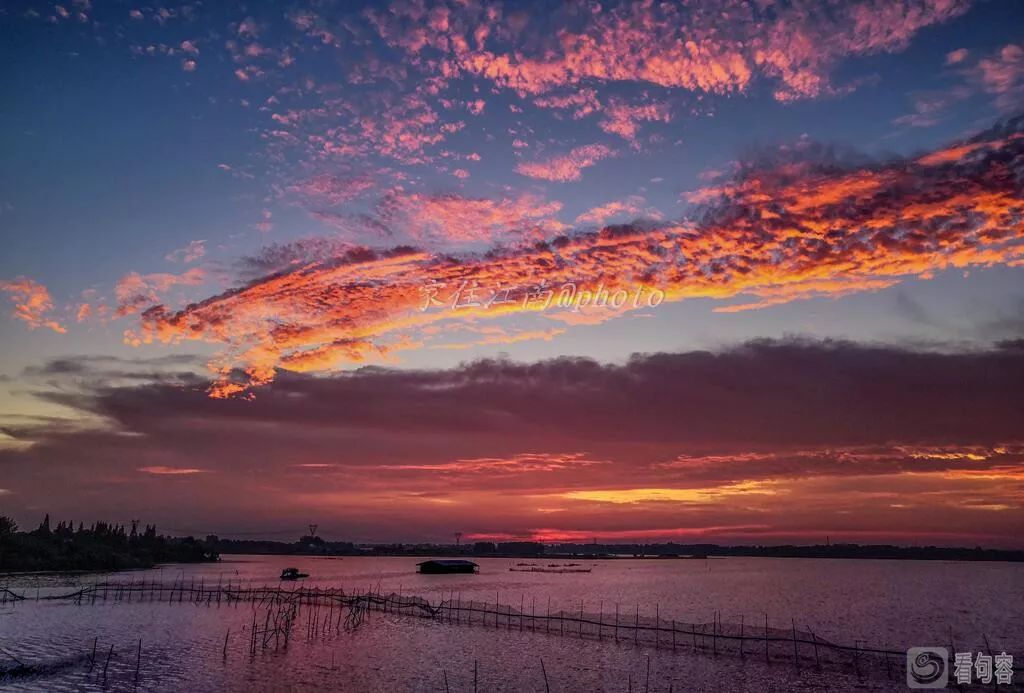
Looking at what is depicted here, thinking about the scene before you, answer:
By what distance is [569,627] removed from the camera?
204 feet

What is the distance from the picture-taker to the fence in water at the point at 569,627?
47.4 m

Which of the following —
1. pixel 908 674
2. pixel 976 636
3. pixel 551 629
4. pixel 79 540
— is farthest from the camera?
pixel 79 540

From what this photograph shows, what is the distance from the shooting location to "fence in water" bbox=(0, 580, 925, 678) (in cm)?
4738

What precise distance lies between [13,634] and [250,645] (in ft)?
64.2

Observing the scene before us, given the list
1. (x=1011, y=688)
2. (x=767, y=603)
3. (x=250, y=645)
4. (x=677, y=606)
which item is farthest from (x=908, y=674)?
(x=767, y=603)

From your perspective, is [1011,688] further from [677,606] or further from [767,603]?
[767,603]

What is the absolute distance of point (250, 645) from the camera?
2062 inches
